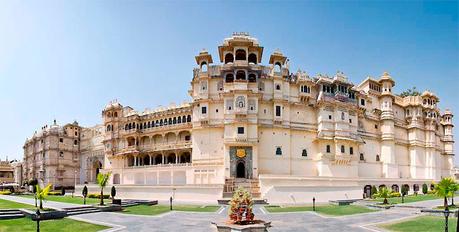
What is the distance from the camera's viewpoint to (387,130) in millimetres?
67000

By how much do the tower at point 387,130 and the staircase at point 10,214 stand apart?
56.5 metres

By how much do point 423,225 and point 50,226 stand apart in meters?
21.7

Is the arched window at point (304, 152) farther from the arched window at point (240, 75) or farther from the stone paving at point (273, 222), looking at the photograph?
the stone paving at point (273, 222)

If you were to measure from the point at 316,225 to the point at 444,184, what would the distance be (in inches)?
424

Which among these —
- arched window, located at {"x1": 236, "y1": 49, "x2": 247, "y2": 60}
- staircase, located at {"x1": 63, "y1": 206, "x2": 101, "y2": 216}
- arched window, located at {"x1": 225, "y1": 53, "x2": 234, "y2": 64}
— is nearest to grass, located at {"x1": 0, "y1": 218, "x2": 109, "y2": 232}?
staircase, located at {"x1": 63, "y1": 206, "x2": 101, "y2": 216}

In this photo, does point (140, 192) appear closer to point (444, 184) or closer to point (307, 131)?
point (307, 131)

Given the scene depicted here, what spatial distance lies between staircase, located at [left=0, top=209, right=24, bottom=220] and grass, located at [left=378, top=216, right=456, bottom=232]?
23.6m

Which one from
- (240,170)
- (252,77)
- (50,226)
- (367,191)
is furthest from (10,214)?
(367,191)

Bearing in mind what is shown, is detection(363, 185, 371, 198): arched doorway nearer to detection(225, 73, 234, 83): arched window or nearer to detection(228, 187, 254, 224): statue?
detection(225, 73, 234, 83): arched window

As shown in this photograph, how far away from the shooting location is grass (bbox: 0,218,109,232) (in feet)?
70.6

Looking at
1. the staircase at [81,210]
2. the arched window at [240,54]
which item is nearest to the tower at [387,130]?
the arched window at [240,54]

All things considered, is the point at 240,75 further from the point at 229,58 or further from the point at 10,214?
the point at 10,214

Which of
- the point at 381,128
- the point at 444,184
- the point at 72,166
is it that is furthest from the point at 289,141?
the point at 72,166

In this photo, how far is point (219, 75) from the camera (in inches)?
2205
